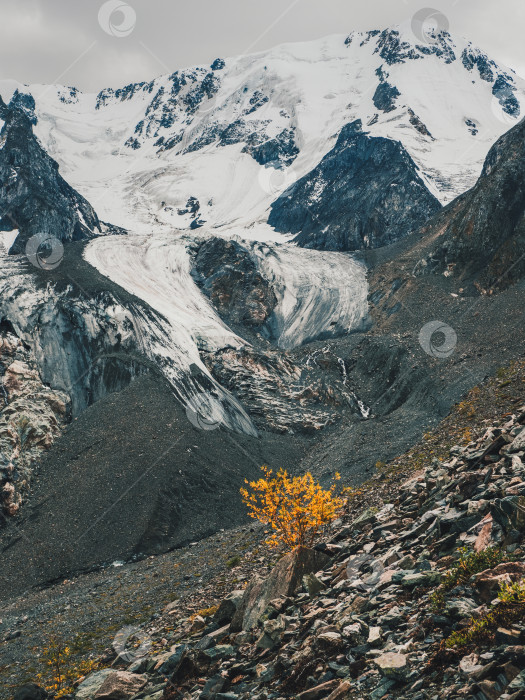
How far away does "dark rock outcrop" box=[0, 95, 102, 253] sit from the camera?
393 feet

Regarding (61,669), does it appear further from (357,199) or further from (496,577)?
(357,199)

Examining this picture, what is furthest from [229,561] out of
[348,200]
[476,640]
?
[348,200]

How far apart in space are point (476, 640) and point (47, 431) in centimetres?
4323

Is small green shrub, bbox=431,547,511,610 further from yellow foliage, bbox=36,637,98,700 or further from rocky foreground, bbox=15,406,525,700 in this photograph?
yellow foliage, bbox=36,637,98,700

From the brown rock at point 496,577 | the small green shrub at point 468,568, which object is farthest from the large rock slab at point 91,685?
Answer: the brown rock at point 496,577

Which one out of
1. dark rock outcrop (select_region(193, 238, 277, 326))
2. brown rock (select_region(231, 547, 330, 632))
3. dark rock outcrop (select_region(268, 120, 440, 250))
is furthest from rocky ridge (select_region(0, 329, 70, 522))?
dark rock outcrop (select_region(268, 120, 440, 250))

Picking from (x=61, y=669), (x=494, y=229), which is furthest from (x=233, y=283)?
(x=61, y=669)

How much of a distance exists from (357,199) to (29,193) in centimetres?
7829

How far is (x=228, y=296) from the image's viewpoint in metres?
90.1

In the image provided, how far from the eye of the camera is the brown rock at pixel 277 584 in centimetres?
1365

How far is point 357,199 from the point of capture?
14012 cm

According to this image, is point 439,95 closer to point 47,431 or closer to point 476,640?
point 47,431

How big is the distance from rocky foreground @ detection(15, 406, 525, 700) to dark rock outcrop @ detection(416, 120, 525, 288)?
60.3m

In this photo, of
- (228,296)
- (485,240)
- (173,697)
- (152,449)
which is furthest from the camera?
(228,296)
